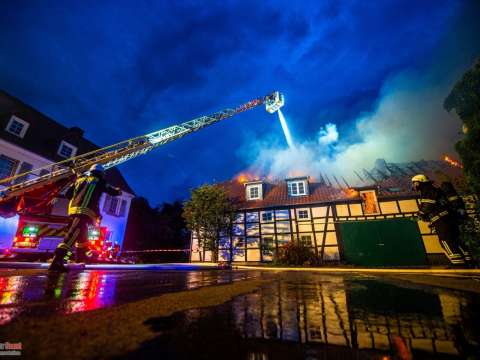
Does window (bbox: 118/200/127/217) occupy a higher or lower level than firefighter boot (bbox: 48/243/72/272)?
higher

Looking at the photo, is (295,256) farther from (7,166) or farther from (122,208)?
(7,166)

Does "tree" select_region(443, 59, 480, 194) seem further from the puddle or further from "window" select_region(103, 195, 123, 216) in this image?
"window" select_region(103, 195, 123, 216)

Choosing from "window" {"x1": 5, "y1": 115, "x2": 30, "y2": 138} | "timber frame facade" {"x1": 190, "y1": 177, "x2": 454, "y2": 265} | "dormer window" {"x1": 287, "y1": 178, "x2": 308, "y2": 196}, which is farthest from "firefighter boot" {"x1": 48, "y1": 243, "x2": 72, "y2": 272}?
"window" {"x1": 5, "y1": 115, "x2": 30, "y2": 138}

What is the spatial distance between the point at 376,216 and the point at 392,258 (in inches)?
109

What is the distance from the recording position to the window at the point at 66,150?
1744 cm

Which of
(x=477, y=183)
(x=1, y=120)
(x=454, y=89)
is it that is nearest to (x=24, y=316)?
(x=477, y=183)

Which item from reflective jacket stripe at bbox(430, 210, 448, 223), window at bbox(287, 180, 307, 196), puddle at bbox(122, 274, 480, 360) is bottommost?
puddle at bbox(122, 274, 480, 360)

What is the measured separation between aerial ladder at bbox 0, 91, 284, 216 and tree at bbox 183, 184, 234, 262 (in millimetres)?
5292

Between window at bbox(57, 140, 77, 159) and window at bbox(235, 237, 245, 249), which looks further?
window at bbox(57, 140, 77, 159)

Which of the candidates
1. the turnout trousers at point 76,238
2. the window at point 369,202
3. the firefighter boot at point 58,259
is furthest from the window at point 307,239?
the firefighter boot at point 58,259

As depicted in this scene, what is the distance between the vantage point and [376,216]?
48.4 ft

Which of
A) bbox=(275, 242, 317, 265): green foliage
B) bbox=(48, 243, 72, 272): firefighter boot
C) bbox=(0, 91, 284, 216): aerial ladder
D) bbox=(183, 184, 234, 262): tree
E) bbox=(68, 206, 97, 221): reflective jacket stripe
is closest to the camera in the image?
bbox=(48, 243, 72, 272): firefighter boot

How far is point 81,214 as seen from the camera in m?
4.32

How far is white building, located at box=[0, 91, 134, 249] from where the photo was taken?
529 inches
